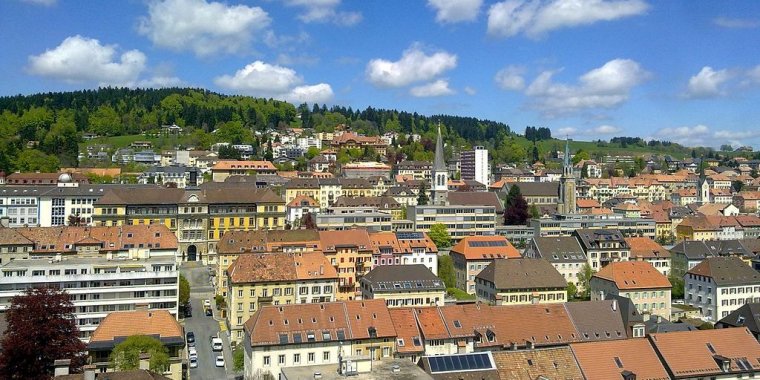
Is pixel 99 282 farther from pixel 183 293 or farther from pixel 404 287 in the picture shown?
pixel 404 287

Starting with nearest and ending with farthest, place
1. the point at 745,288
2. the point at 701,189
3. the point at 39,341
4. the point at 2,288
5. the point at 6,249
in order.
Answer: the point at 39,341 < the point at 2,288 < the point at 6,249 < the point at 745,288 < the point at 701,189

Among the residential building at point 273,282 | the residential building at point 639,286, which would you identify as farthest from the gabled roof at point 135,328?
the residential building at point 639,286

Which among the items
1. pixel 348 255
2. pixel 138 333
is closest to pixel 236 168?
pixel 348 255

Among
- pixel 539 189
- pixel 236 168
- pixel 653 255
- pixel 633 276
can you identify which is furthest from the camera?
pixel 236 168

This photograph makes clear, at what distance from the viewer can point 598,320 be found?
152 ft

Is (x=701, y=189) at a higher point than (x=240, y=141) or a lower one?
lower

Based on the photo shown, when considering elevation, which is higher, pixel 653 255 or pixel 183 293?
pixel 653 255

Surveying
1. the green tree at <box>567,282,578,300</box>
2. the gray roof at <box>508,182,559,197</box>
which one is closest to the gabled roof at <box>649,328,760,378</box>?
the green tree at <box>567,282,578,300</box>

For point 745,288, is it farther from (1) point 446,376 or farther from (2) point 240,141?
(2) point 240,141

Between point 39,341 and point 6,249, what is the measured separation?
30.0 m

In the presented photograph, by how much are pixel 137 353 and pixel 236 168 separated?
94488 mm

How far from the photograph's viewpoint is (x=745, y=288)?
2621 inches

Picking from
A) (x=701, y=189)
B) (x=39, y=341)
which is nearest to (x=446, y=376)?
(x=39, y=341)

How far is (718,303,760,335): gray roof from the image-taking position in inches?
1890
